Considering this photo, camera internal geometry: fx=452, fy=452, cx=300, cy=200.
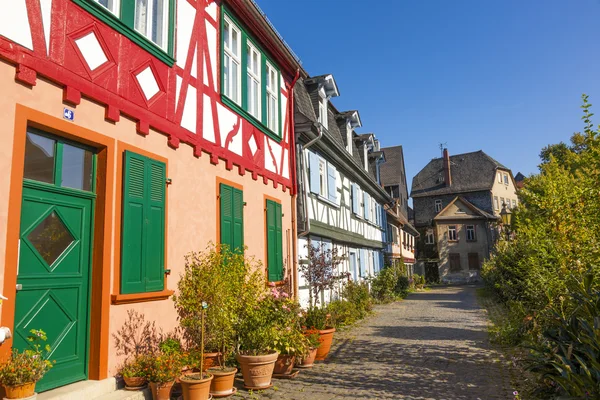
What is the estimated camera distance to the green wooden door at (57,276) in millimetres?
3918

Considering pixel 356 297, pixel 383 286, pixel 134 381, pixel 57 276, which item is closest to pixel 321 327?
pixel 134 381

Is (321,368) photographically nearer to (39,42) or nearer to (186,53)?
(186,53)

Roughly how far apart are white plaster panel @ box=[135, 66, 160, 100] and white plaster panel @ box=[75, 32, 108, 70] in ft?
1.91

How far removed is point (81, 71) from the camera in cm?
451

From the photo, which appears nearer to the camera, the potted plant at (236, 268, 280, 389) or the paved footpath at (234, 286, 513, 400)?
the paved footpath at (234, 286, 513, 400)

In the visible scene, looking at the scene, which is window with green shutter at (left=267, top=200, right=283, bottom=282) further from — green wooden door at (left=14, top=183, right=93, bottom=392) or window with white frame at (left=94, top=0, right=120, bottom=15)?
window with white frame at (left=94, top=0, right=120, bottom=15)

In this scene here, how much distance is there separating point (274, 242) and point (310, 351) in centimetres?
261

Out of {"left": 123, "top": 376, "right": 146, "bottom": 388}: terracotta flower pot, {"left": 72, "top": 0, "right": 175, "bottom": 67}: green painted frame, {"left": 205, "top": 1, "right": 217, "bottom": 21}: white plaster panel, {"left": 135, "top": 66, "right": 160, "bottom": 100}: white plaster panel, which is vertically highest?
{"left": 205, "top": 1, "right": 217, "bottom": 21}: white plaster panel

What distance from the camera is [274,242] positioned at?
29.5 feet

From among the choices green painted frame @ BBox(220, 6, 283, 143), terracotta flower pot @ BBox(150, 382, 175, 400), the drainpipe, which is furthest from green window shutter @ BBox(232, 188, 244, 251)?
the drainpipe

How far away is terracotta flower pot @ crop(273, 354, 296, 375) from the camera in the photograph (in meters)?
6.31

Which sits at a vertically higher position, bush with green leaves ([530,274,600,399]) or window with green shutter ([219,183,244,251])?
window with green shutter ([219,183,244,251])

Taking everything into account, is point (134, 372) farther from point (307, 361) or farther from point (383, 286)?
point (383, 286)

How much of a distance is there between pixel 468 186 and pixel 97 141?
47.1m
